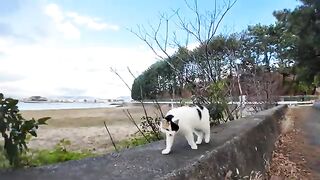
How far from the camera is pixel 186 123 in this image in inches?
125

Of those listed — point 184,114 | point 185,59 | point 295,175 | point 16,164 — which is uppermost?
point 185,59

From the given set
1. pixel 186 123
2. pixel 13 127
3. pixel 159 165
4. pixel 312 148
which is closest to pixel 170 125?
pixel 186 123

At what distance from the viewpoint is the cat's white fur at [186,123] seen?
120 inches

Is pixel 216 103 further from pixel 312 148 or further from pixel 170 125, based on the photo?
pixel 170 125

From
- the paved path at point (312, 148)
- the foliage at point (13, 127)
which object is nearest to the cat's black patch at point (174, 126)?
the foliage at point (13, 127)

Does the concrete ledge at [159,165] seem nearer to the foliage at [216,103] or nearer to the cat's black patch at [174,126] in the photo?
the cat's black patch at [174,126]

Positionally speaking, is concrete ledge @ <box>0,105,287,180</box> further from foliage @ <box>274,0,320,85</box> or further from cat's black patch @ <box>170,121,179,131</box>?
foliage @ <box>274,0,320,85</box>

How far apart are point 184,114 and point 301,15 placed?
53.1 feet

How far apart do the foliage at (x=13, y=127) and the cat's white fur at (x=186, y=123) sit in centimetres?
100

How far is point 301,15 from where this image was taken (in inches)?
688

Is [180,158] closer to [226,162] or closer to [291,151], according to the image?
[226,162]

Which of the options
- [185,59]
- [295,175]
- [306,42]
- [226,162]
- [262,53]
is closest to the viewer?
[226,162]

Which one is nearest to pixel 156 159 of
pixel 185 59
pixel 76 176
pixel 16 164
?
pixel 76 176

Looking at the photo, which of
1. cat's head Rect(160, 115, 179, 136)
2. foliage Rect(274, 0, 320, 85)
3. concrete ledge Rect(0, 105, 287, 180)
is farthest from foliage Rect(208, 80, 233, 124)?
foliage Rect(274, 0, 320, 85)
